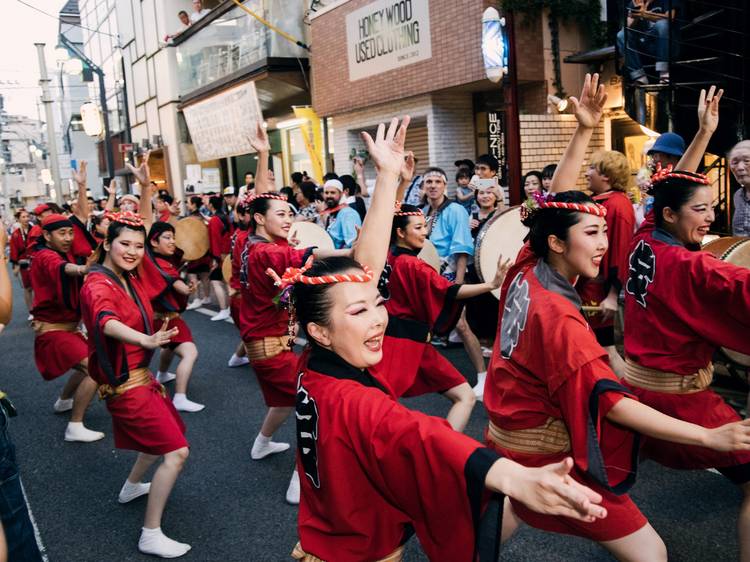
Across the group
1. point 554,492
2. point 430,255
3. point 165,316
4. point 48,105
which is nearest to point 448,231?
point 430,255

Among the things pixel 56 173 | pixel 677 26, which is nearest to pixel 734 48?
pixel 677 26

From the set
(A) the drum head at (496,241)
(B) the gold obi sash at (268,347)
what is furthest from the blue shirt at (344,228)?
(B) the gold obi sash at (268,347)

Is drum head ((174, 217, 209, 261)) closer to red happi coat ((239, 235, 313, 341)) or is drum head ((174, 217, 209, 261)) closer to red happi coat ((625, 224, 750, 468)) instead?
red happi coat ((239, 235, 313, 341))

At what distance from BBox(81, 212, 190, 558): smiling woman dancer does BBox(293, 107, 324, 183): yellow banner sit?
10924 millimetres

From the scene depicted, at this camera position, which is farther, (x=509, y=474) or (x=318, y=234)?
(x=318, y=234)

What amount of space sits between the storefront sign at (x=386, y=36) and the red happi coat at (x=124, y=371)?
807 centimetres

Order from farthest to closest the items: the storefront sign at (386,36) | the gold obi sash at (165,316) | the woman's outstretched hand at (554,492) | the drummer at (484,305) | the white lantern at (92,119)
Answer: the white lantern at (92,119) < the storefront sign at (386,36) < the drummer at (484,305) < the gold obi sash at (165,316) < the woman's outstretched hand at (554,492)

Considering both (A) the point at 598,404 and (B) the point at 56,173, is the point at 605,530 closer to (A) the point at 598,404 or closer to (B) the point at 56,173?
(A) the point at 598,404

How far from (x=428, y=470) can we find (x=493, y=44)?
314 inches

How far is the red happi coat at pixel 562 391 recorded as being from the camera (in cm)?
204

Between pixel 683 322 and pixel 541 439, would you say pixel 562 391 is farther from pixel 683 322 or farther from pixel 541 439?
pixel 683 322

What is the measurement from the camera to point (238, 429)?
5.24 meters

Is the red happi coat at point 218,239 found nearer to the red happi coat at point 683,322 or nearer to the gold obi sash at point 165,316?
the gold obi sash at point 165,316

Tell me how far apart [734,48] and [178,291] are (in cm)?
590
